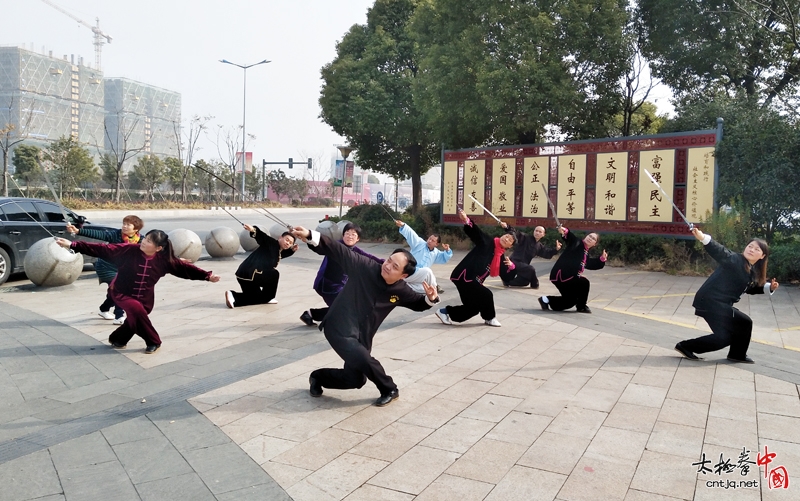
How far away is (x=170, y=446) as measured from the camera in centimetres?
419

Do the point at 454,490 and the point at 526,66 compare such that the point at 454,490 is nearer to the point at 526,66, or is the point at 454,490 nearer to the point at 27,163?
the point at 526,66

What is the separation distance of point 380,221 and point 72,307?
42.1ft

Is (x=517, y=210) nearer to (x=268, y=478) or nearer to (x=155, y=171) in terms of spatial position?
(x=268, y=478)

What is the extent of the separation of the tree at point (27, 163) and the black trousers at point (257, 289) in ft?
104

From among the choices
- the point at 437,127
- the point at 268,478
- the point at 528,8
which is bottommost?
the point at 268,478

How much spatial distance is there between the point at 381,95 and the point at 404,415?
56.6 ft

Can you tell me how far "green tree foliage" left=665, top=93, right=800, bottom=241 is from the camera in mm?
12070

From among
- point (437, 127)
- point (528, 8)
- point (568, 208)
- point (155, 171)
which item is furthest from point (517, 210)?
point (155, 171)

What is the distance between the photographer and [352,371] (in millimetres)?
5035

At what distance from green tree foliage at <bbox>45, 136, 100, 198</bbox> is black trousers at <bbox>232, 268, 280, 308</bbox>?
30.5 meters

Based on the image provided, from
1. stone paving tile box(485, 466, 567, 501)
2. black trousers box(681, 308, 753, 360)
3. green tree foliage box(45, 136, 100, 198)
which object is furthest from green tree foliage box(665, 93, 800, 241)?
green tree foliage box(45, 136, 100, 198)

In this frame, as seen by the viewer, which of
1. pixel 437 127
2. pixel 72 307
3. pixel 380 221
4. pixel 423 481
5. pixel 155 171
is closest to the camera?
pixel 423 481

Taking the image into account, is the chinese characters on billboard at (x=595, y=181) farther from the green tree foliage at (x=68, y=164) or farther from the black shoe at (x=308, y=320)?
the green tree foliage at (x=68, y=164)

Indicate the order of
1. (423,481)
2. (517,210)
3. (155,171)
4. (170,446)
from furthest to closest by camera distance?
(155,171)
(517,210)
(170,446)
(423,481)
